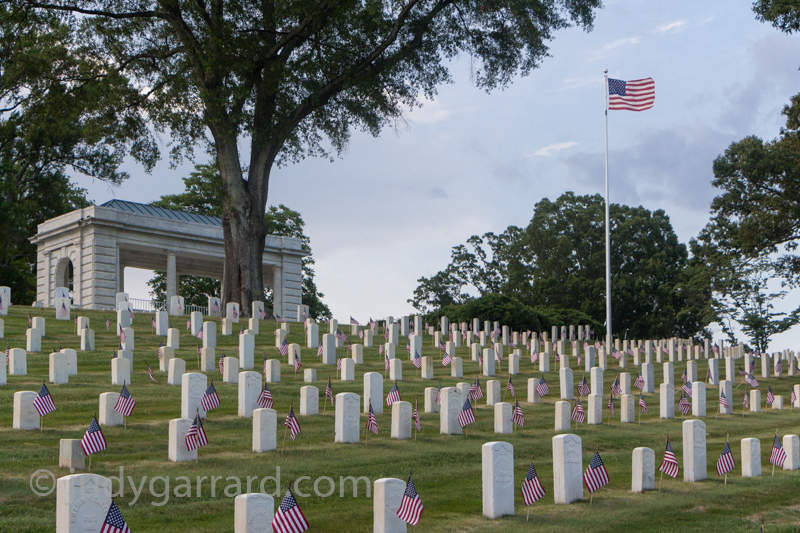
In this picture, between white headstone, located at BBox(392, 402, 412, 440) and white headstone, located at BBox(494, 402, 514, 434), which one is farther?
white headstone, located at BBox(494, 402, 514, 434)

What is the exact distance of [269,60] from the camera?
27172mm

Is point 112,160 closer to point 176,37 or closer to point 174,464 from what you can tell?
point 176,37

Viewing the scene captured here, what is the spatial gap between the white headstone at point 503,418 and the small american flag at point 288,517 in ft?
22.0

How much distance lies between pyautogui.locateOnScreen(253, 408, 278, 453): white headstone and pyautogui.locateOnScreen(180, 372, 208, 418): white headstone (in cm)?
174

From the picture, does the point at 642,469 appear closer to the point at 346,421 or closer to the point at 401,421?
the point at 401,421

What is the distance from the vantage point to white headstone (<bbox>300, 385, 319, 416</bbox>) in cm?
1320

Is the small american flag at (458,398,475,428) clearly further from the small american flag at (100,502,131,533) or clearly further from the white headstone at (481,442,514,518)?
the small american flag at (100,502,131,533)

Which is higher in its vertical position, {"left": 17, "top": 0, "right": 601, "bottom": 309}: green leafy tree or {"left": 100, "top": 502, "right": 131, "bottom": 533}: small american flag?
{"left": 17, "top": 0, "right": 601, "bottom": 309}: green leafy tree

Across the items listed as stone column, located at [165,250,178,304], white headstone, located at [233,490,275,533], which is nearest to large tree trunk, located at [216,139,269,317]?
stone column, located at [165,250,178,304]

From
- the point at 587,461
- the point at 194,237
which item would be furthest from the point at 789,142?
the point at 587,461

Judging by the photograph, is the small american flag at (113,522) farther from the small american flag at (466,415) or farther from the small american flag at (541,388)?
the small american flag at (541,388)

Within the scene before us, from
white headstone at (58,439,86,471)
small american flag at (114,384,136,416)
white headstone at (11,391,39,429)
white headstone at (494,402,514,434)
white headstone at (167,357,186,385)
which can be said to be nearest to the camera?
white headstone at (58,439,86,471)

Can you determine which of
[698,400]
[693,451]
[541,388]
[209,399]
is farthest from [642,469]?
[698,400]

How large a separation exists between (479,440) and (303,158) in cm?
2091
